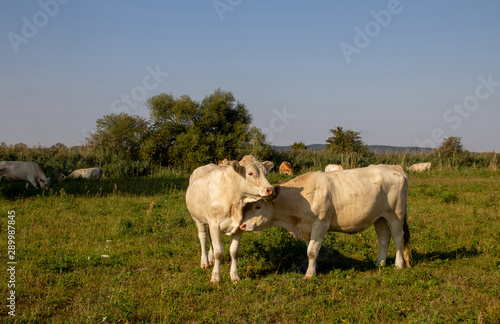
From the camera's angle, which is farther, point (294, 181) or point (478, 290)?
point (294, 181)

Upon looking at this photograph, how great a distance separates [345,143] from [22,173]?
25804mm

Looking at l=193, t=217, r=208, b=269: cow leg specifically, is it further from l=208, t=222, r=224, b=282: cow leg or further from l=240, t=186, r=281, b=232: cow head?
l=240, t=186, r=281, b=232: cow head

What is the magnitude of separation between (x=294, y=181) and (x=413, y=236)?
397cm

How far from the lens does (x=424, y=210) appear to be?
12406mm

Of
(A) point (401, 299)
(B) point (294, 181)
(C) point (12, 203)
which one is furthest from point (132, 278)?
(C) point (12, 203)

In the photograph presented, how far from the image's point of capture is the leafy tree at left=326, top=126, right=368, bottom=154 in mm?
34938

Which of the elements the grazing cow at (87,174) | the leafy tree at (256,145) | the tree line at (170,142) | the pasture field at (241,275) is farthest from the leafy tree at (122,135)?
the pasture field at (241,275)

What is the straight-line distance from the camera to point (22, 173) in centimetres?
1750

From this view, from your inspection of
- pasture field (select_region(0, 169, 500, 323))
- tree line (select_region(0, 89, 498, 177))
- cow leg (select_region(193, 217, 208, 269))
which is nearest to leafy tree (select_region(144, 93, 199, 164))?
tree line (select_region(0, 89, 498, 177))

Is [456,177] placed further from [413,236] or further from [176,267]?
[176,267]

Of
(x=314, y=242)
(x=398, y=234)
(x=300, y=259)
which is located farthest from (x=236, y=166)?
(x=398, y=234)

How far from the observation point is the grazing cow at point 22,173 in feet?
57.0

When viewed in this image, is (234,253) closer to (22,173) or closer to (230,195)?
(230,195)

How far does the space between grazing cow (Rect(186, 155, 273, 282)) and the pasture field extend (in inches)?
24.3
